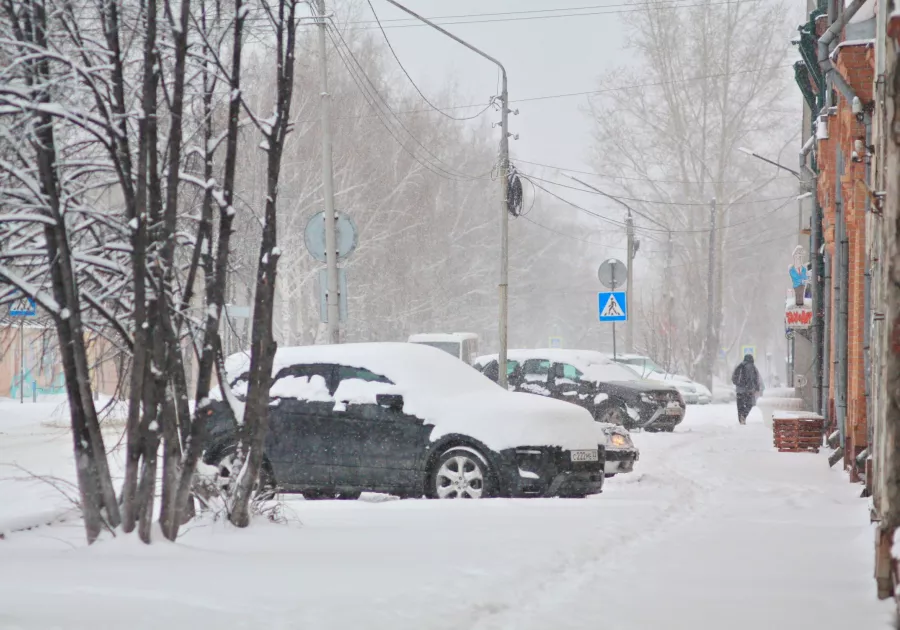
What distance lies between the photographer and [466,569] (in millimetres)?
7340

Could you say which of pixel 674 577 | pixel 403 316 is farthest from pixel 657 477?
pixel 403 316

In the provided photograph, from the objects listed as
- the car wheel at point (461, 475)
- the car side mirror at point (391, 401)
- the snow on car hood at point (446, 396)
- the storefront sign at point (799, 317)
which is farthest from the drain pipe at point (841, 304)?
the storefront sign at point (799, 317)

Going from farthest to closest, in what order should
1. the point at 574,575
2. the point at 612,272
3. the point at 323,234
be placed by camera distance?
the point at 612,272, the point at 323,234, the point at 574,575

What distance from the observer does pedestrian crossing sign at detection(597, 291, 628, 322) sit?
23891 mm

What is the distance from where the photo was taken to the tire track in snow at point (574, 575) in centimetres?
623

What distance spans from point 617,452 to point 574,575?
6.75 meters

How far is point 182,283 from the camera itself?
849 centimetres

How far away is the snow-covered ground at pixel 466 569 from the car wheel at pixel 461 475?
0.69 meters

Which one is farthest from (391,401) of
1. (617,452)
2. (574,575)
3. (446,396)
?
(574,575)

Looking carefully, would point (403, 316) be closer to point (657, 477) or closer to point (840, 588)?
point (657, 477)

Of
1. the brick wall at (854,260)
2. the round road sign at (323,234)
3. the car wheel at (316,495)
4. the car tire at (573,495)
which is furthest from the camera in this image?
the round road sign at (323,234)

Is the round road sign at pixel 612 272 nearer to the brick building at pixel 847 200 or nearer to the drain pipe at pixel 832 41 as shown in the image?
the brick building at pixel 847 200

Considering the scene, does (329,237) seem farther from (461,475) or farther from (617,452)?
(461,475)

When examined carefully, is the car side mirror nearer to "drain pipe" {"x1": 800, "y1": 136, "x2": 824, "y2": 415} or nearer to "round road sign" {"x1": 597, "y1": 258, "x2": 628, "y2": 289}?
"drain pipe" {"x1": 800, "y1": 136, "x2": 824, "y2": 415}
